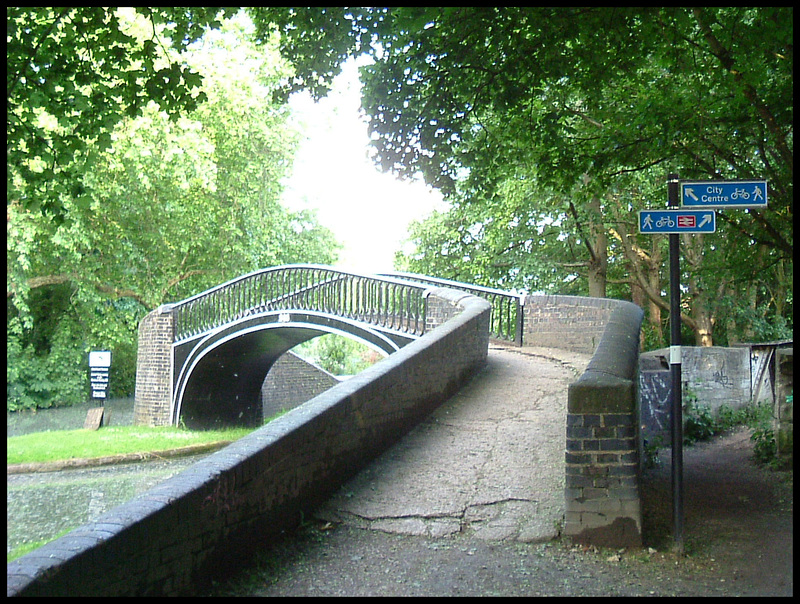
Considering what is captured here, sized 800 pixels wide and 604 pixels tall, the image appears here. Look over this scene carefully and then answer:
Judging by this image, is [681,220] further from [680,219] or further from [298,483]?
[298,483]

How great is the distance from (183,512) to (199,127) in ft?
84.4

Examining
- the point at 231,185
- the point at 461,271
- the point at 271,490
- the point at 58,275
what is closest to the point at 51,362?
the point at 58,275

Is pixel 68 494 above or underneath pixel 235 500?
underneath

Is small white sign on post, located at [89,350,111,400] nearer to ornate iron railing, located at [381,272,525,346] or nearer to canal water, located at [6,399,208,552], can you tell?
canal water, located at [6,399,208,552]

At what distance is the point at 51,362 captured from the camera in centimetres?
3038

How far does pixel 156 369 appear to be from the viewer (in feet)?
84.6

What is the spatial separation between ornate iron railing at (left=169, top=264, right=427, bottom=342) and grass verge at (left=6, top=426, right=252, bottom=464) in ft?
10.2

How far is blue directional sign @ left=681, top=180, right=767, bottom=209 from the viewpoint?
5.46 m

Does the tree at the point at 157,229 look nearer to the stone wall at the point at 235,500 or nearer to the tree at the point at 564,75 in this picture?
the tree at the point at 564,75

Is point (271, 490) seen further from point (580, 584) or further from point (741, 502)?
point (741, 502)

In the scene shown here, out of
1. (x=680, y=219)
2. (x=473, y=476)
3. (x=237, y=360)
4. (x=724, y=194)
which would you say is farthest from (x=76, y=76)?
(x=237, y=360)

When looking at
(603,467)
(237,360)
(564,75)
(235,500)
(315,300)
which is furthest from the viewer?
(237,360)

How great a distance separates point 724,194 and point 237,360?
22.0 metres

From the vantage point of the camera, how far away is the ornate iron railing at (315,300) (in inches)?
611
